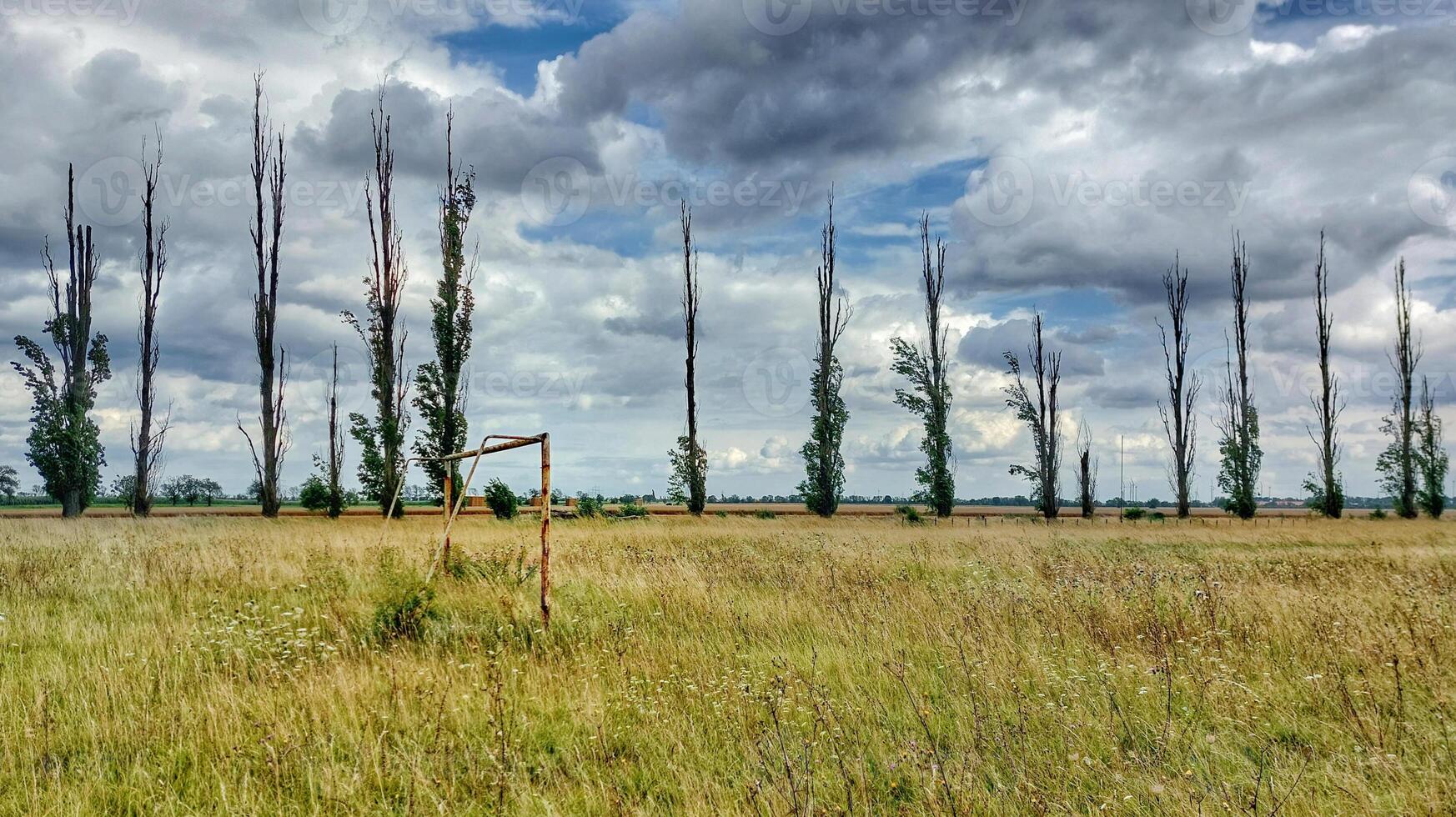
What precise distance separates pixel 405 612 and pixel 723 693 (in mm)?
3911

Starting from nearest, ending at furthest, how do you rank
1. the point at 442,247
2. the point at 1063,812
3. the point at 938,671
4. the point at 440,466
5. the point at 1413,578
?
the point at 1063,812 < the point at 938,671 < the point at 1413,578 < the point at 440,466 < the point at 442,247

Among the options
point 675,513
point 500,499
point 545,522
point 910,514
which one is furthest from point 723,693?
point 675,513

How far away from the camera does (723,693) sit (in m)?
5.51

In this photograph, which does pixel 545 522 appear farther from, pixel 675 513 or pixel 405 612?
pixel 675 513

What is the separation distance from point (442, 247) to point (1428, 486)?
147 ft

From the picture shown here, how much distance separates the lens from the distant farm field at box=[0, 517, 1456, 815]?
4047 mm

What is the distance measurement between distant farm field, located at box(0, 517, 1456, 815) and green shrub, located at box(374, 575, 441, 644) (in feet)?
0.27

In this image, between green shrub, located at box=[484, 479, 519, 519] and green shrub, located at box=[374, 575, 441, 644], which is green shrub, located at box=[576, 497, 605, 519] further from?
green shrub, located at box=[374, 575, 441, 644]

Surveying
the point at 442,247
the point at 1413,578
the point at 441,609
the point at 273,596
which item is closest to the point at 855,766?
the point at 441,609

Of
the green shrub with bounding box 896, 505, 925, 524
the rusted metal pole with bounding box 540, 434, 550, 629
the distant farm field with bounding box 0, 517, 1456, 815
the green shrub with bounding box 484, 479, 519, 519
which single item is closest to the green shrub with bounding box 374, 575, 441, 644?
the distant farm field with bounding box 0, 517, 1456, 815

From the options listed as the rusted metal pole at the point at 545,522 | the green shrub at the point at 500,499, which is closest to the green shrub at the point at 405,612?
the rusted metal pole at the point at 545,522

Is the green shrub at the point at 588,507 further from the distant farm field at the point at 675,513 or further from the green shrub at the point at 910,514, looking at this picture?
the green shrub at the point at 910,514

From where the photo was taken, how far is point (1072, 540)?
18.8m

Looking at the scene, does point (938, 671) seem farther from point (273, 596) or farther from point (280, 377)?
point (280, 377)
